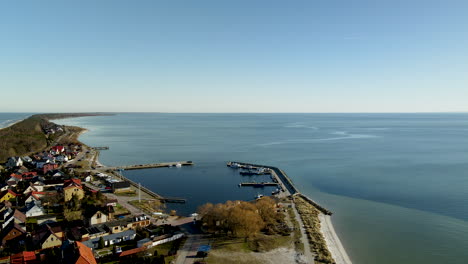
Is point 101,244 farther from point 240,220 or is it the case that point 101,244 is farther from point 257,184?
point 257,184

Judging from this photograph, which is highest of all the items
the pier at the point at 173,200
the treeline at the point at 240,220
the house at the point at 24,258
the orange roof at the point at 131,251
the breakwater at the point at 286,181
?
the treeline at the point at 240,220

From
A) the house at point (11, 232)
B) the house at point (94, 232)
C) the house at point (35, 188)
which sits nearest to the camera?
the house at point (11, 232)

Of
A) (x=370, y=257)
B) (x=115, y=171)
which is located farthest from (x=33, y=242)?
(x=115, y=171)

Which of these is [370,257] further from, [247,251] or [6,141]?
[6,141]

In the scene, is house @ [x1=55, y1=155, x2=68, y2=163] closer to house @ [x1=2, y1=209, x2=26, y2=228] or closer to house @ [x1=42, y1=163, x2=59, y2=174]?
house @ [x1=42, y1=163, x2=59, y2=174]

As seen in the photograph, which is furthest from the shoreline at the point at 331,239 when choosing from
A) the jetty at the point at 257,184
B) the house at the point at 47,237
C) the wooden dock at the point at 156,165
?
the wooden dock at the point at 156,165

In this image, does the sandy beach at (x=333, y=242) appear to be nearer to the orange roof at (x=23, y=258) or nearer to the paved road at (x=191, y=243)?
the paved road at (x=191, y=243)
